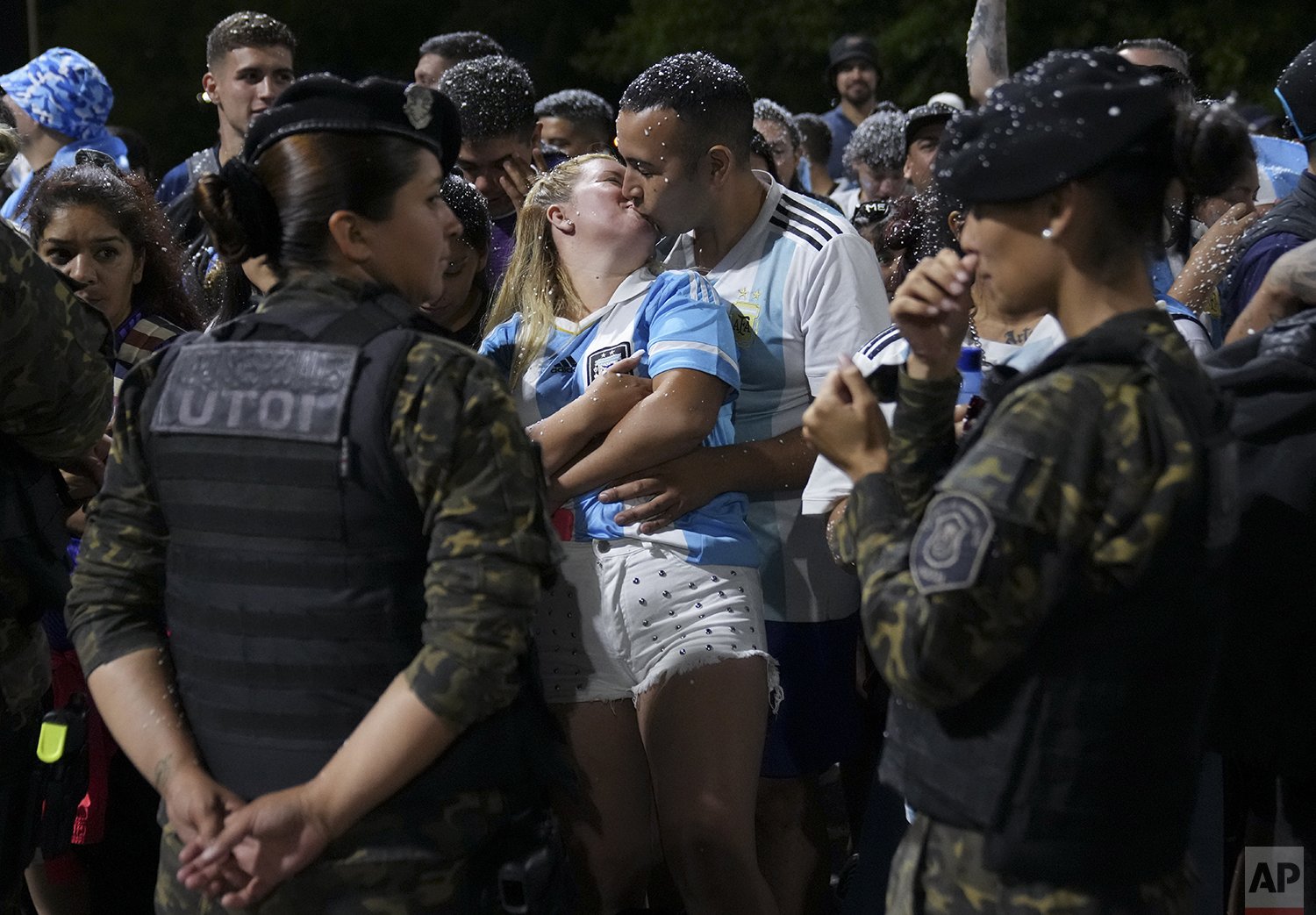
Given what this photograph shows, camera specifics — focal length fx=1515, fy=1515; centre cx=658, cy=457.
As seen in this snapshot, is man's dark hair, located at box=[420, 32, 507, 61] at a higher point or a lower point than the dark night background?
higher

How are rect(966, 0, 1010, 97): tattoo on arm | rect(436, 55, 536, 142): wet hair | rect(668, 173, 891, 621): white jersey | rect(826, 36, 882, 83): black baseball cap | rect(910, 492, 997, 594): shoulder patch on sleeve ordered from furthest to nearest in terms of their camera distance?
1. rect(826, 36, 882, 83): black baseball cap
2. rect(436, 55, 536, 142): wet hair
3. rect(668, 173, 891, 621): white jersey
4. rect(966, 0, 1010, 97): tattoo on arm
5. rect(910, 492, 997, 594): shoulder patch on sleeve

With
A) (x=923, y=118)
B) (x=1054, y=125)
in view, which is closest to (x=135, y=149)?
(x=923, y=118)

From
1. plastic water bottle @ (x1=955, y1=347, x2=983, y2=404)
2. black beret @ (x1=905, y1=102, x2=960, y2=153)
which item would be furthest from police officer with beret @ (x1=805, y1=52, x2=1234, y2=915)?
black beret @ (x1=905, y1=102, x2=960, y2=153)

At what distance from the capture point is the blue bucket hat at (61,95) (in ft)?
19.8

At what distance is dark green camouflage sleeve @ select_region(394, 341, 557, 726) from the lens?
6.61ft

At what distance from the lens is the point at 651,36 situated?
1368cm

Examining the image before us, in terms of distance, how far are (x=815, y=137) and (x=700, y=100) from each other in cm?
602

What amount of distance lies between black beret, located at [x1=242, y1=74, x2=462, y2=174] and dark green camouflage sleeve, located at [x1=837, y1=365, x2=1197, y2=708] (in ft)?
3.08

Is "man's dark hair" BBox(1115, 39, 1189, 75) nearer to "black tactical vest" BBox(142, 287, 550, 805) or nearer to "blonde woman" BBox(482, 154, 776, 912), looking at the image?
"blonde woman" BBox(482, 154, 776, 912)

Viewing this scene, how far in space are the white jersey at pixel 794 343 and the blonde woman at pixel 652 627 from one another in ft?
1.00

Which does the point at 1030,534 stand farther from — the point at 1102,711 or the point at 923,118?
the point at 923,118

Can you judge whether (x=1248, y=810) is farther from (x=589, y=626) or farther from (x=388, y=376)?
(x=388, y=376)

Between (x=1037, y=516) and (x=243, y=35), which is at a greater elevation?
(x=1037, y=516)

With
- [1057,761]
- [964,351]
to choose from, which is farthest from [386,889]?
[964,351]
